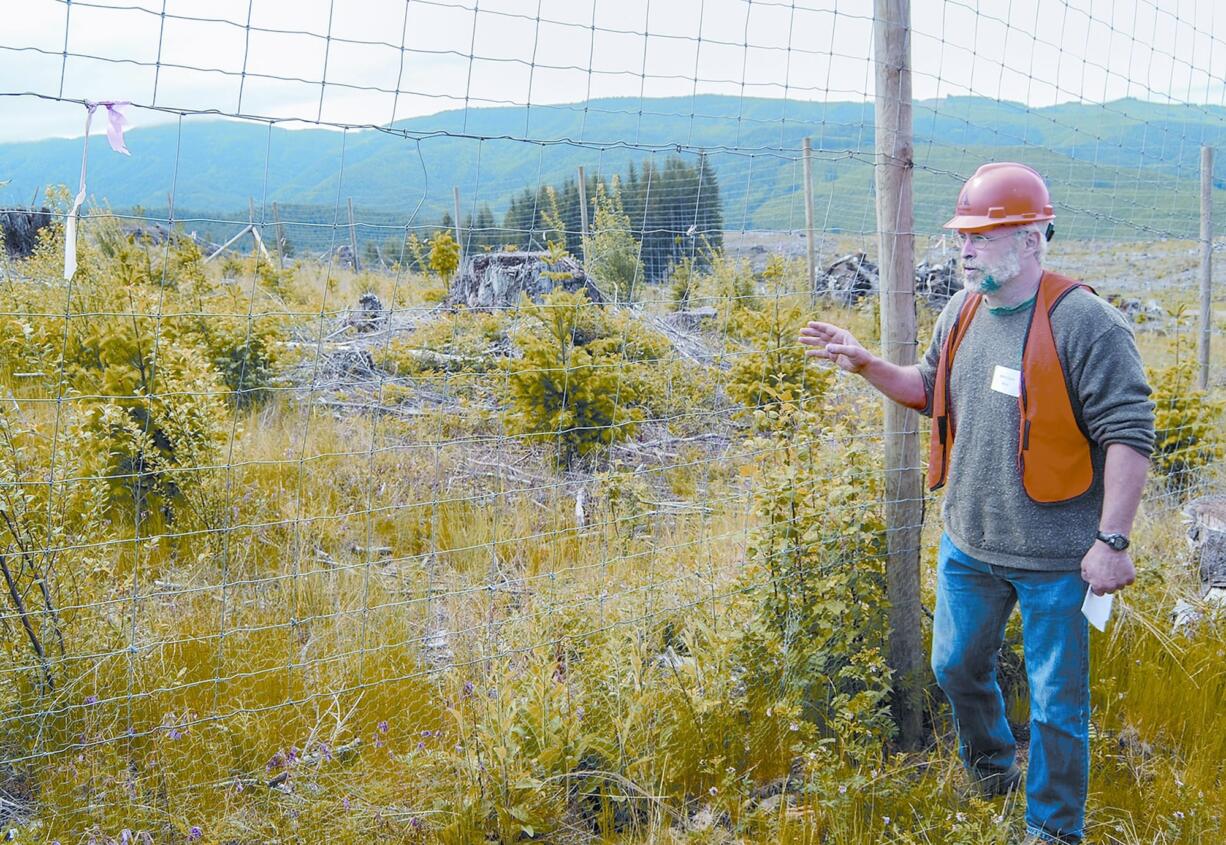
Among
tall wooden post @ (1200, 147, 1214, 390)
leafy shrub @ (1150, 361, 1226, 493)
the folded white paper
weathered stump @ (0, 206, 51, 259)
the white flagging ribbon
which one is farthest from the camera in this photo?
weathered stump @ (0, 206, 51, 259)

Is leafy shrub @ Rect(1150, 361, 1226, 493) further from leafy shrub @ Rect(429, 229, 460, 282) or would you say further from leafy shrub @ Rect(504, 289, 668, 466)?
leafy shrub @ Rect(429, 229, 460, 282)

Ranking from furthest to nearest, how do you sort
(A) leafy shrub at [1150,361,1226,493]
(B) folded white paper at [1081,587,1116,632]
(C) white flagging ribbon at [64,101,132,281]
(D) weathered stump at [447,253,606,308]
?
1. (D) weathered stump at [447,253,606,308]
2. (A) leafy shrub at [1150,361,1226,493]
3. (B) folded white paper at [1081,587,1116,632]
4. (C) white flagging ribbon at [64,101,132,281]

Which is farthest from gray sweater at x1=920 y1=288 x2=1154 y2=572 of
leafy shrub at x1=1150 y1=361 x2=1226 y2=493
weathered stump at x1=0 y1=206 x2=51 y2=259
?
weathered stump at x1=0 y1=206 x2=51 y2=259

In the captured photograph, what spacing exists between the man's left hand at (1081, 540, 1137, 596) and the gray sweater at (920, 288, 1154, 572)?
105 mm

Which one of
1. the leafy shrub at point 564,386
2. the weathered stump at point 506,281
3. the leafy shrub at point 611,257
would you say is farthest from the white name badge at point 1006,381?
the leafy shrub at point 611,257

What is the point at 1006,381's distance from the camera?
2713 millimetres

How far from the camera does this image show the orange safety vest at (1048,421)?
2.59m

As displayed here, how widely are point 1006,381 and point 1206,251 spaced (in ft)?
25.2

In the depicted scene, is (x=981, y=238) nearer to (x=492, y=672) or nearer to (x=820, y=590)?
(x=820, y=590)

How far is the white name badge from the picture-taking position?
2.69 meters

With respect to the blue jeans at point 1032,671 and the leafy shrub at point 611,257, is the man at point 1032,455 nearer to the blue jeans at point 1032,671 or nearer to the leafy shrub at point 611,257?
the blue jeans at point 1032,671

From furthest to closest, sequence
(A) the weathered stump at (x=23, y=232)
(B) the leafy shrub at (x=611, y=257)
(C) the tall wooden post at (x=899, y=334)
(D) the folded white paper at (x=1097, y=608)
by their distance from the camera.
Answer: (A) the weathered stump at (x=23, y=232)
(B) the leafy shrub at (x=611, y=257)
(C) the tall wooden post at (x=899, y=334)
(D) the folded white paper at (x=1097, y=608)

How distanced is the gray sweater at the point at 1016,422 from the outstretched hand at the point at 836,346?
1.01 feet

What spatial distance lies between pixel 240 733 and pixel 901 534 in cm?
247
